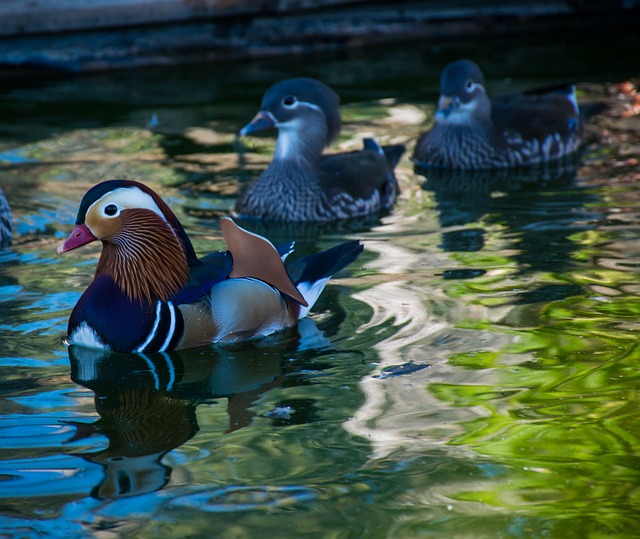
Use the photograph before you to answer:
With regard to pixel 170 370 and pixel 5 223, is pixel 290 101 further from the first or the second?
pixel 170 370

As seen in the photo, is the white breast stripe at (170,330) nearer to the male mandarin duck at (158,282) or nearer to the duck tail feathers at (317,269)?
the male mandarin duck at (158,282)

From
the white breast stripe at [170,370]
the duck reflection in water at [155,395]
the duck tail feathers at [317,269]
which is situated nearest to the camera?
the duck reflection in water at [155,395]

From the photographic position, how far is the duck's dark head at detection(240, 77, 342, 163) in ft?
24.2

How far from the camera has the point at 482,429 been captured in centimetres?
406

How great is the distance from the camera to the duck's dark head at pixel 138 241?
484 centimetres

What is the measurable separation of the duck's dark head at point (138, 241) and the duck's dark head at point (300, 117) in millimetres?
2428

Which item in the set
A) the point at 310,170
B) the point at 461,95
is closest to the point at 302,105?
the point at 310,170

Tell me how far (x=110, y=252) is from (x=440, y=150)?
3.95 metres

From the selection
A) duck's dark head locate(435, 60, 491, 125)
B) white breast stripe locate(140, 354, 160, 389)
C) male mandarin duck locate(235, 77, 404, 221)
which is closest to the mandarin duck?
male mandarin duck locate(235, 77, 404, 221)

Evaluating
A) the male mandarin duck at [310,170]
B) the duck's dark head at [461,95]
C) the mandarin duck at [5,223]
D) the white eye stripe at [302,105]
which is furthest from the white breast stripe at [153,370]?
the duck's dark head at [461,95]

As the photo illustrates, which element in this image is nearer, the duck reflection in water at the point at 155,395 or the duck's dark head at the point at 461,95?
the duck reflection in water at the point at 155,395

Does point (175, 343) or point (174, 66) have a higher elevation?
point (174, 66)

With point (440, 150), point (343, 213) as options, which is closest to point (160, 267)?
point (343, 213)

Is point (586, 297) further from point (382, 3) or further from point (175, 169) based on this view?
point (382, 3)
